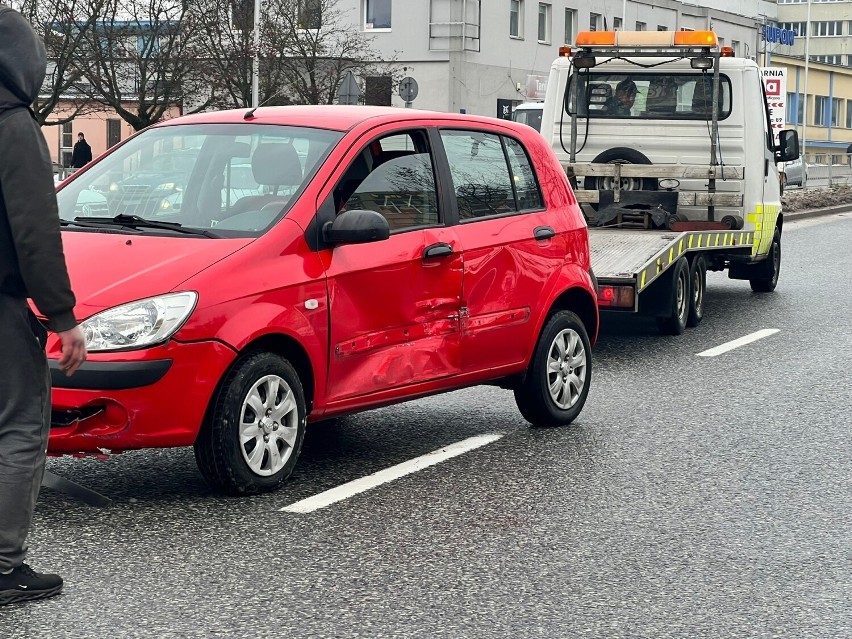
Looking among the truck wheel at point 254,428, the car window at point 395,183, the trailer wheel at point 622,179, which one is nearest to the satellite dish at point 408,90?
the trailer wheel at point 622,179

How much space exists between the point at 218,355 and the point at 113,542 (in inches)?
34.4

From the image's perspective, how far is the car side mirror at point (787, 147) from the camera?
47.6 feet

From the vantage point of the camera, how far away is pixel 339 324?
20.8 ft

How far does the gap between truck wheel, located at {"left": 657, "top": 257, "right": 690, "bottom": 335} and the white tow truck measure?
59mm

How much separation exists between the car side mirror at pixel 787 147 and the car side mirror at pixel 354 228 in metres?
8.98

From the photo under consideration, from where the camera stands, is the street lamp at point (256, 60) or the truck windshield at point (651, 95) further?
the street lamp at point (256, 60)

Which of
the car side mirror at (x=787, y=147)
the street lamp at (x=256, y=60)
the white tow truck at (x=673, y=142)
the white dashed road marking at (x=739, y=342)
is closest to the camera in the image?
the white dashed road marking at (x=739, y=342)

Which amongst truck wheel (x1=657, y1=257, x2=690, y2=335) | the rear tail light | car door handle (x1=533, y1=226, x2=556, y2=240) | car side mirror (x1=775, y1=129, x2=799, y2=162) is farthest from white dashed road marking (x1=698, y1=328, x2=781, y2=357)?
car door handle (x1=533, y1=226, x2=556, y2=240)

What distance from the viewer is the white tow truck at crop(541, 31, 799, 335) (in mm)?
13375

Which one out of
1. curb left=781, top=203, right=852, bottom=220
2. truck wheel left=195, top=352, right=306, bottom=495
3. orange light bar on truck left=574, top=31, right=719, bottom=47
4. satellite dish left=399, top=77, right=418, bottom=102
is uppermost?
orange light bar on truck left=574, top=31, right=719, bottom=47

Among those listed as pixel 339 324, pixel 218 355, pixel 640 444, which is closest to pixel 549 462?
pixel 640 444

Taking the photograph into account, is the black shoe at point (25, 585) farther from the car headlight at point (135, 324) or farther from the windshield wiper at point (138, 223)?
the windshield wiper at point (138, 223)

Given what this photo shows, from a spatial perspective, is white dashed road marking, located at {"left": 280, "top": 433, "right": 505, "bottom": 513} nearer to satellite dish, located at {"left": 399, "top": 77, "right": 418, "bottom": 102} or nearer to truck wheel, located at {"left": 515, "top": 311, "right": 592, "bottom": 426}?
truck wheel, located at {"left": 515, "top": 311, "right": 592, "bottom": 426}

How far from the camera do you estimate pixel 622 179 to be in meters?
13.9
